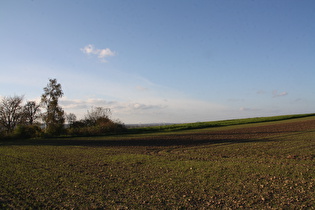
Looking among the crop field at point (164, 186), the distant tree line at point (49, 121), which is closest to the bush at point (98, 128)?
the distant tree line at point (49, 121)

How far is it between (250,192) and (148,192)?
3.57 metres

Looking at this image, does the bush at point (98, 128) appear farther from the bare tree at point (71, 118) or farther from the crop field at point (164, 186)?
the crop field at point (164, 186)

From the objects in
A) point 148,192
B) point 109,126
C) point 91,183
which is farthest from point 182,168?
point 109,126

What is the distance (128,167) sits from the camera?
12.3 metres

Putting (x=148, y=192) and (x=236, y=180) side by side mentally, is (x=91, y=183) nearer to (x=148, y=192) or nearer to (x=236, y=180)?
(x=148, y=192)

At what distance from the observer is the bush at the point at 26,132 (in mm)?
38719

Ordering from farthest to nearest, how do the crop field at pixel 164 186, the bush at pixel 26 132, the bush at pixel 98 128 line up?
1. the bush at pixel 98 128
2. the bush at pixel 26 132
3. the crop field at pixel 164 186

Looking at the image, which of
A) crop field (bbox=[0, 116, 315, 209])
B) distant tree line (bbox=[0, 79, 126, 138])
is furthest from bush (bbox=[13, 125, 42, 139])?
crop field (bbox=[0, 116, 315, 209])

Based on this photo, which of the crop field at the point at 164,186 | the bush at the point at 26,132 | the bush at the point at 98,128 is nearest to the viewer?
the crop field at the point at 164,186

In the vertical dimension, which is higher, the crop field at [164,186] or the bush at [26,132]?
the bush at [26,132]

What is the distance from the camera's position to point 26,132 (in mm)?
39469

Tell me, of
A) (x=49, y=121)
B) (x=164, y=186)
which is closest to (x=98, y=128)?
(x=49, y=121)

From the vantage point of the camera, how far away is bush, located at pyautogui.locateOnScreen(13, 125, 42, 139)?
38.7 metres

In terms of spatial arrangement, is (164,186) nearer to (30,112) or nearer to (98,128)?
(98,128)
